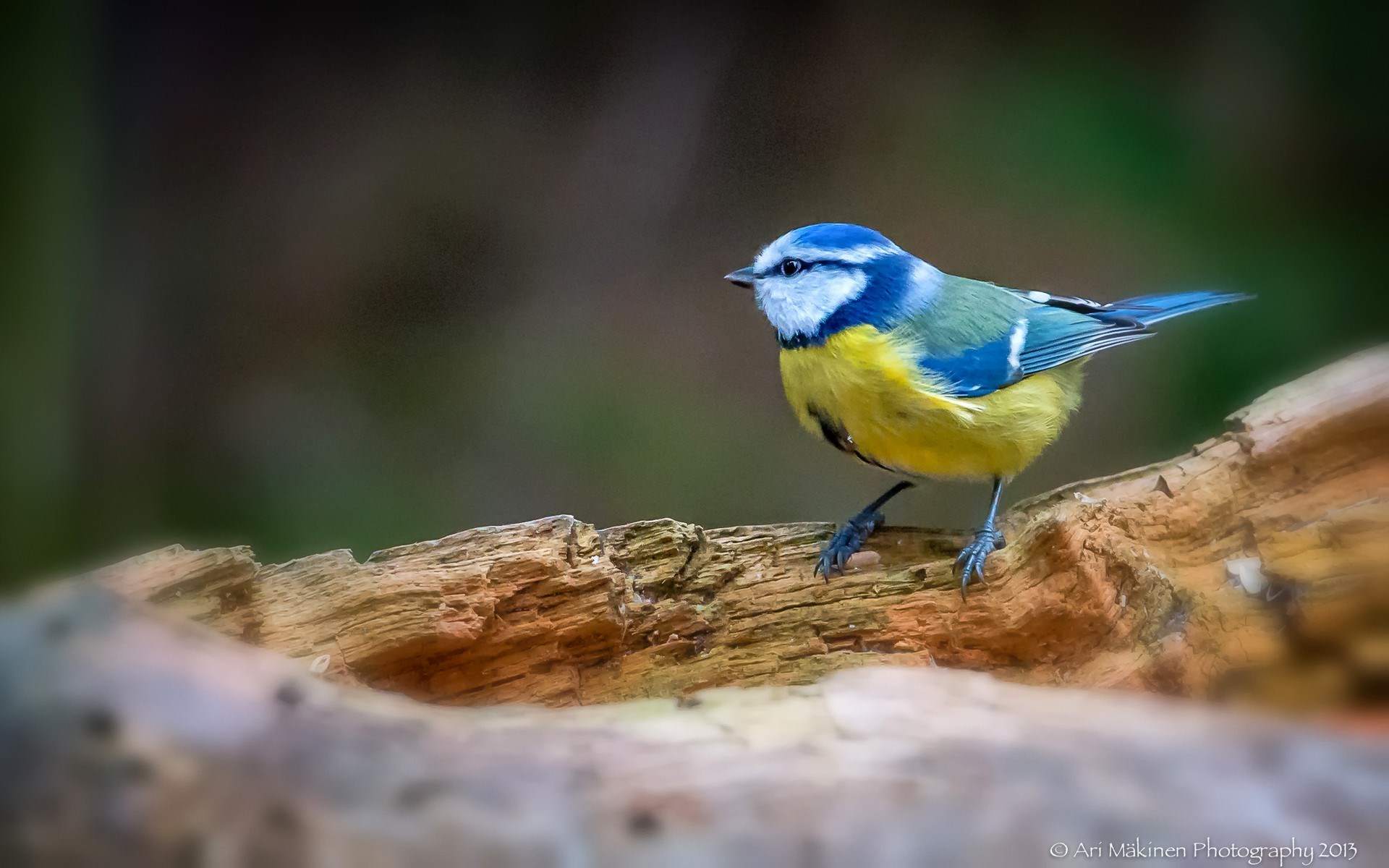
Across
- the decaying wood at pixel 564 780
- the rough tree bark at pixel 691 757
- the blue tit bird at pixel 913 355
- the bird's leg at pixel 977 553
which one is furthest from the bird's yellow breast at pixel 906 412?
the decaying wood at pixel 564 780

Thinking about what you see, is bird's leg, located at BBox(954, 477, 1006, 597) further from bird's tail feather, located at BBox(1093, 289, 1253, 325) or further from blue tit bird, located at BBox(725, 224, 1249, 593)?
bird's tail feather, located at BBox(1093, 289, 1253, 325)

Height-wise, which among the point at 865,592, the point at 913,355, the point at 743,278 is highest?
the point at 743,278

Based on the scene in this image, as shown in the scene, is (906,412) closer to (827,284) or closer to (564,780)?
(827,284)

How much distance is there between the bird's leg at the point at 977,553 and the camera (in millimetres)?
1192

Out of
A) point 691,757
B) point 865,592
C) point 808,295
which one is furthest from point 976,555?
point 691,757

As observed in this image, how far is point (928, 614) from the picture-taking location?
3.94 ft

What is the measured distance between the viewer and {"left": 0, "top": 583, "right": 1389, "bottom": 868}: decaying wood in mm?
563

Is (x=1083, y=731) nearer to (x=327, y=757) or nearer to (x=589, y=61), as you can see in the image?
(x=327, y=757)

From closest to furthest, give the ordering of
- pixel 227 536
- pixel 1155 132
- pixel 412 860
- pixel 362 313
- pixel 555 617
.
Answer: pixel 412 860, pixel 555 617, pixel 227 536, pixel 1155 132, pixel 362 313

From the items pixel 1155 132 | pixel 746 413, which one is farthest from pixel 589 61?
pixel 1155 132

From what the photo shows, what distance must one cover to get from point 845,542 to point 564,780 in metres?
0.78

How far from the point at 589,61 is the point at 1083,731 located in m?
1.37

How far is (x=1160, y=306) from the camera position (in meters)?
1.45

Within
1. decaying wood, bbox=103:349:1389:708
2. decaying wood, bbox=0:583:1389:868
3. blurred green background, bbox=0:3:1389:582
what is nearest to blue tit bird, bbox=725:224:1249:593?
decaying wood, bbox=103:349:1389:708
